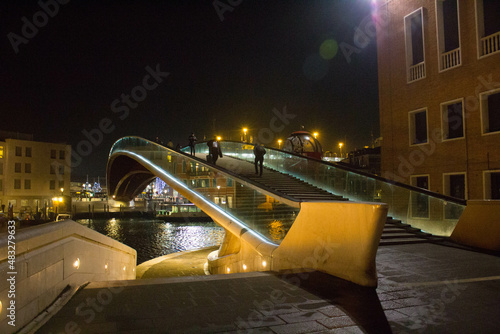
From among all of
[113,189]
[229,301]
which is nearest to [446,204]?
[229,301]

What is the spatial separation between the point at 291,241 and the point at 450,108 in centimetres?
1216

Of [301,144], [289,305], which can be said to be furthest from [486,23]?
[301,144]

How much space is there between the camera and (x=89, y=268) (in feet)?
21.1

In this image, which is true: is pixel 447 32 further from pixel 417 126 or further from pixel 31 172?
pixel 31 172

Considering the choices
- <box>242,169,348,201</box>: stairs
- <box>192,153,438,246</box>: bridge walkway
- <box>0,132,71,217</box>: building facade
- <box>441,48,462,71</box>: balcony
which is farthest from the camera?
<box>0,132,71,217</box>: building facade

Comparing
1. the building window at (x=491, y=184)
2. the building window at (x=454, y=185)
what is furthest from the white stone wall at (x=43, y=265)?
the building window at (x=454, y=185)

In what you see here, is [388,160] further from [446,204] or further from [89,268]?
[89,268]

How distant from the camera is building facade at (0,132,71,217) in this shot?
5028 centimetres

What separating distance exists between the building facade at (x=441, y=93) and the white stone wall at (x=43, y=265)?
13748mm

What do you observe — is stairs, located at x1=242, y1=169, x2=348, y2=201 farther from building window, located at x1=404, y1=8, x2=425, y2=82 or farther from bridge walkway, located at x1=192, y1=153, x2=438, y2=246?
building window, located at x1=404, y1=8, x2=425, y2=82

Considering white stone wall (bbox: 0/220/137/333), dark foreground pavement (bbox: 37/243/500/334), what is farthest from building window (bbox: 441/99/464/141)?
white stone wall (bbox: 0/220/137/333)

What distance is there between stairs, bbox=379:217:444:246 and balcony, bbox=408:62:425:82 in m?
8.75

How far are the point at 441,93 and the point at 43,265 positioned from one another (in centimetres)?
1591

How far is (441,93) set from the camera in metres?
15.3
